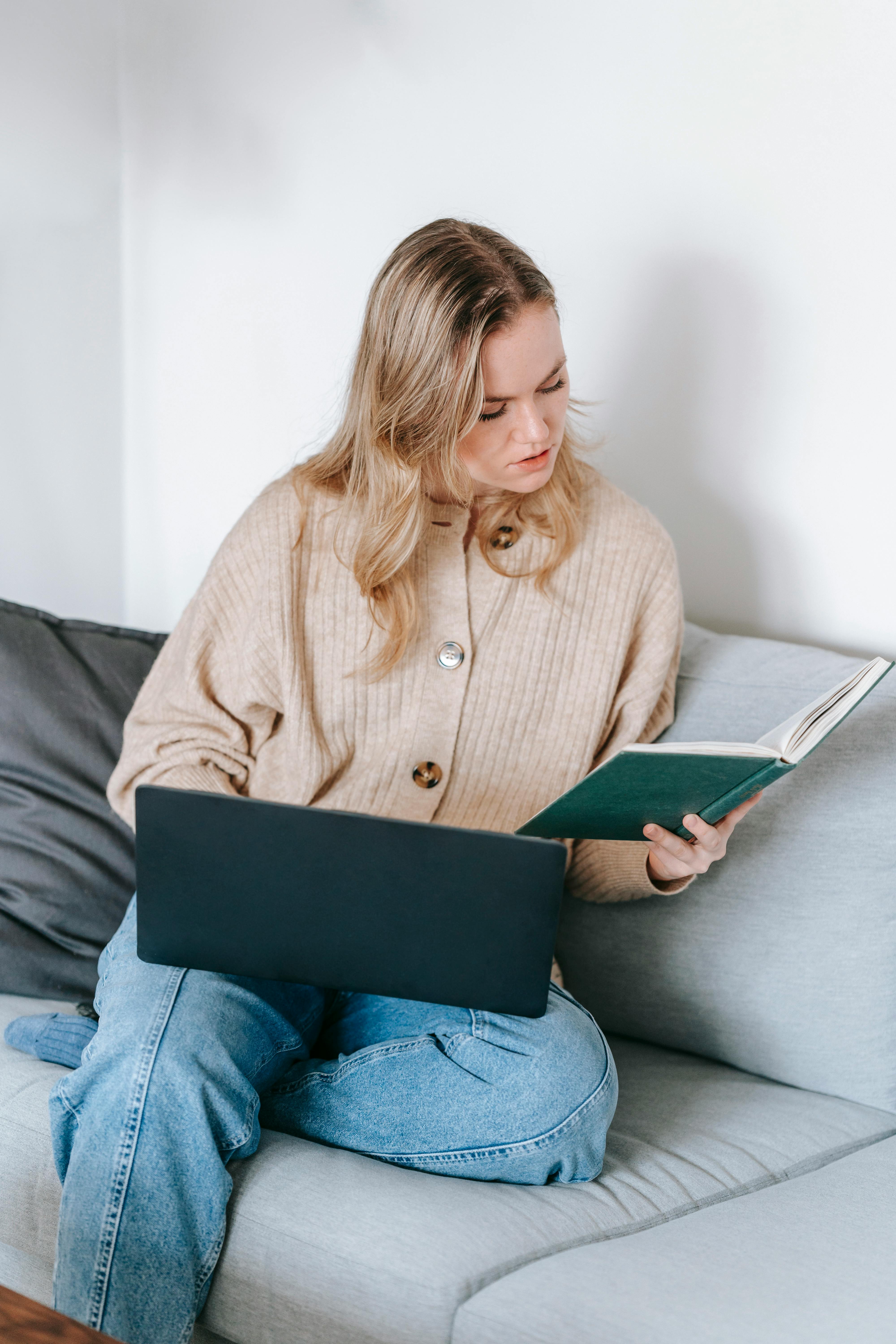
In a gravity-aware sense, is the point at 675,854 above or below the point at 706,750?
below

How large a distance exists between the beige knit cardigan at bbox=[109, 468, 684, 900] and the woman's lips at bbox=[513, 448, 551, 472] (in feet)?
0.38

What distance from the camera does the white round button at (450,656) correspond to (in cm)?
131

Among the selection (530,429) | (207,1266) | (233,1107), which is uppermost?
(530,429)

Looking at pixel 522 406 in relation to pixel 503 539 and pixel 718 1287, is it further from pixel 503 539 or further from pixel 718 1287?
pixel 718 1287

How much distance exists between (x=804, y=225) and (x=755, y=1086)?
41.4 inches

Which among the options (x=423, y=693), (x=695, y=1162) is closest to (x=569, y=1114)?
(x=695, y=1162)

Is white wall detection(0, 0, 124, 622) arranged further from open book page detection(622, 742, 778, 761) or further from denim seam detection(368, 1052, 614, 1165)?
open book page detection(622, 742, 778, 761)

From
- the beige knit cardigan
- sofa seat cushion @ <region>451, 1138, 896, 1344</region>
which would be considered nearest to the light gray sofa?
sofa seat cushion @ <region>451, 1138, 896, 1344</region>

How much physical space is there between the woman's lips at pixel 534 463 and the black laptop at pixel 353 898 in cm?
49

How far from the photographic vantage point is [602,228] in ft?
5.41

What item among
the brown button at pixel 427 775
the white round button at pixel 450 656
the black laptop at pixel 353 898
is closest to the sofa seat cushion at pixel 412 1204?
the black laptop at pixel 353 898

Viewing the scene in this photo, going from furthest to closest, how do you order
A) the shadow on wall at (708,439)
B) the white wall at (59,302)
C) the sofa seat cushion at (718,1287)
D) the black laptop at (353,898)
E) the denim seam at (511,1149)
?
1. the white wall at (59,302)
2. the shadow on wall at (708,439)
3. the denim seam at (511,1149)
4. the black laptop at (353,898)
5. the sofa seat cushion at (718,1287)

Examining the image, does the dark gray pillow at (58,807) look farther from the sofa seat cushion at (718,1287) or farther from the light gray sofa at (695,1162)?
the sofa seat cushion at (718,1287)

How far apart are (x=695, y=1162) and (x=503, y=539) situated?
0.69 meters
